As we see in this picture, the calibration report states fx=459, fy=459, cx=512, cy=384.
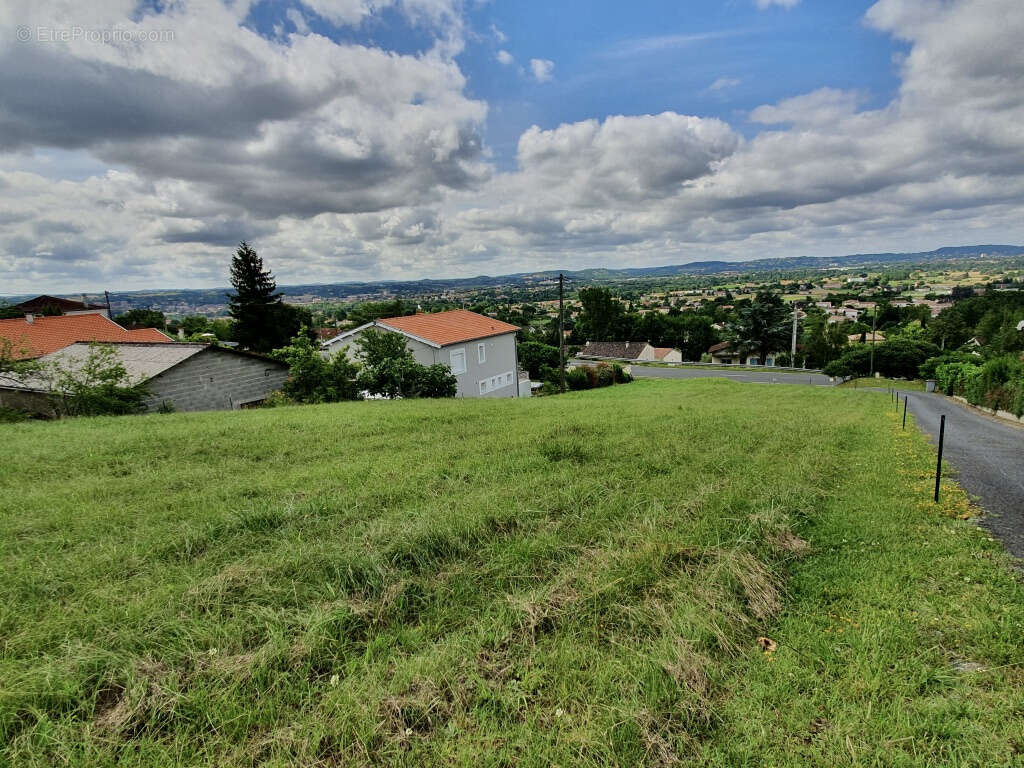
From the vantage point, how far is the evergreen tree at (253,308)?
125ft

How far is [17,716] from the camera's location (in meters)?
2.34

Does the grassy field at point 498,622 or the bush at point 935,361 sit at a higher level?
the grassy field at point 498,622

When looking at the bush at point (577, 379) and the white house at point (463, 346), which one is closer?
the white house at point (463, 346)

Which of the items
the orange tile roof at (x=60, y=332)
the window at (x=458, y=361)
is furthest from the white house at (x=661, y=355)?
the orange tile roof at (x=60, y=332)

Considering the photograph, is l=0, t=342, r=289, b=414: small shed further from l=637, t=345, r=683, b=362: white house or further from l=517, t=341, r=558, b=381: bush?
l=637, t=345, r=683, b=362: white house

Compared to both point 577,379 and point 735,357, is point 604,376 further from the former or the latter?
point 735,357

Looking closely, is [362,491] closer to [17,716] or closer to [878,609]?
[17,716]

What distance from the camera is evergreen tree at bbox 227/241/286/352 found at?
125ft

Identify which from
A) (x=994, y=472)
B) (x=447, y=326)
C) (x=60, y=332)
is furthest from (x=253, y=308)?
(x=994, y=472)

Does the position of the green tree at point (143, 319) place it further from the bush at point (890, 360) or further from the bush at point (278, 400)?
the bush at point (890, 360)

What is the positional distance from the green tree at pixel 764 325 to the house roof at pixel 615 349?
1404 cm

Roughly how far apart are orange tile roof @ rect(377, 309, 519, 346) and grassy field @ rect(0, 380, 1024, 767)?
750 inches

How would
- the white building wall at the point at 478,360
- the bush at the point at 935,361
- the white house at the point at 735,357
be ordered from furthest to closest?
1. the white house at the point at 735,357
2. the bush at the point at 935,361
3. the white building wall at the point at 478,360

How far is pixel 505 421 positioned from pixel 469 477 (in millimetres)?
4487
